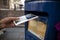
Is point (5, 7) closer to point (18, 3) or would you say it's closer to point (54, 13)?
point (18, 3)

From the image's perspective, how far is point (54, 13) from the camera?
1018 millimetres

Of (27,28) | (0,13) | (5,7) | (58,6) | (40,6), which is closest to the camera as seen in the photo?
(58,6)

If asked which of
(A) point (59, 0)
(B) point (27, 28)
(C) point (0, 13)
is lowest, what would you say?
(C) point (0, 13)

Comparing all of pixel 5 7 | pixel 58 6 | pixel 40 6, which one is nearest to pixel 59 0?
pixel 58 6

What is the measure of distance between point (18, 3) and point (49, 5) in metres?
6.27

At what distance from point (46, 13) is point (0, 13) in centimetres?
619

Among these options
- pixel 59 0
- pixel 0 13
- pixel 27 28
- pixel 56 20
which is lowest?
pixel 0 13

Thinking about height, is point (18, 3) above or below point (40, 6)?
below

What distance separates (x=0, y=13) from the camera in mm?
7117

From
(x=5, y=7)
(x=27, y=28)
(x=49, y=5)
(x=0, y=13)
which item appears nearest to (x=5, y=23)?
(x=27, y=28)

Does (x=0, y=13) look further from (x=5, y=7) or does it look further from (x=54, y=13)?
(x=54, y=13)

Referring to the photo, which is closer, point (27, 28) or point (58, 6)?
point (58, 6)

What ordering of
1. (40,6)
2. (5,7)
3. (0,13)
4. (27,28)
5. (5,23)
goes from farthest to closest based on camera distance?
(5,7) < (0,13) < (5,23) < (27,28) < (40,6)

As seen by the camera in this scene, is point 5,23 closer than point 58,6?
No
